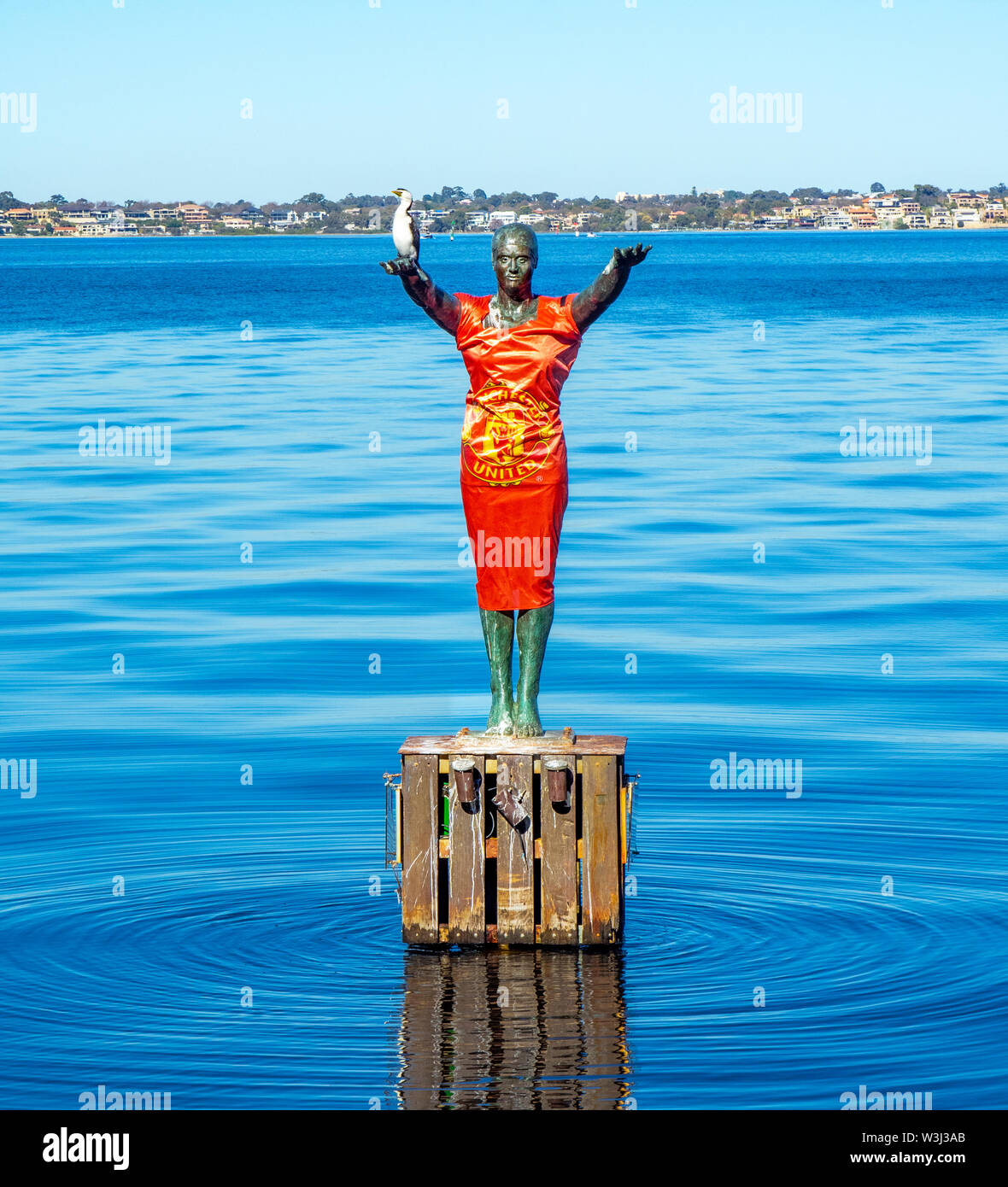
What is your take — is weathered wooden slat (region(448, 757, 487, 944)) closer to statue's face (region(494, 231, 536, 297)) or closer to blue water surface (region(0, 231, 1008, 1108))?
blue water surface (region(0, 231, 1008, 1108))

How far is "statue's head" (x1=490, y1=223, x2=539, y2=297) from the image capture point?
9.78m

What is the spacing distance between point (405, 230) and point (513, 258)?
63 centimetres

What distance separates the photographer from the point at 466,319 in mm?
9883

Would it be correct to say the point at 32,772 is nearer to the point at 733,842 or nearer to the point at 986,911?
the point at 733,842

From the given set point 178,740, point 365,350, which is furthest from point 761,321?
point 178,740

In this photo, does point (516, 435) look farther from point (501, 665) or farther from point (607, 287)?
point (501, 665)

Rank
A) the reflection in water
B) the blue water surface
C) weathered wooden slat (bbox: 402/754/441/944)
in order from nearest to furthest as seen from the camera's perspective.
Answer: the reflection in water < the blue water surface < weathered wooden slat (bbox: 402/754/441/944)

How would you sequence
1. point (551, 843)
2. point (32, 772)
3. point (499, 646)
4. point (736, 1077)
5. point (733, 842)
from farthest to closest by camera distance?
point (32, 772), point (733, 842), point (499, 646), point (551, 843), point (736, 1077)

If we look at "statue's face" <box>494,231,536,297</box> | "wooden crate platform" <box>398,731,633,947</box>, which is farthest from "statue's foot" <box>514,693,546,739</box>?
"statue's face" <box>494,231,536,297</box>

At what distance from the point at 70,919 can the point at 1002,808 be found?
223 inches

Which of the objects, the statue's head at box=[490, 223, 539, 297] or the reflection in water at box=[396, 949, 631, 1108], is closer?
the reflection in water at box=[396, 949, 631, 1108]

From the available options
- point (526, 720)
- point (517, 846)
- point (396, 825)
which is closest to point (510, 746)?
point (526, 720)

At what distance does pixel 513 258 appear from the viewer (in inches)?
387

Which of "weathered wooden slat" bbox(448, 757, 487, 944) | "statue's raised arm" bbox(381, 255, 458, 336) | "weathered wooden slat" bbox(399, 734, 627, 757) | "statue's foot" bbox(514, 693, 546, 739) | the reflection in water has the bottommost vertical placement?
the reflection in water
